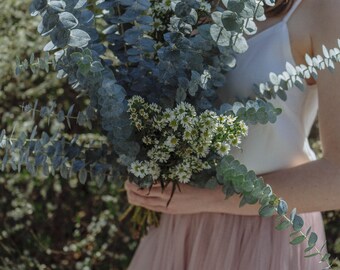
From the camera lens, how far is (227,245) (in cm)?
184

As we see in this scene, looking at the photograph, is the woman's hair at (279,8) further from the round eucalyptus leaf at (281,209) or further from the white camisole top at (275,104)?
the round eucalyptus leaf at (281,209)

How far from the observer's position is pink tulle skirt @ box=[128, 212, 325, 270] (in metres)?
1.80

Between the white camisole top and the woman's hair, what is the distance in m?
0.02

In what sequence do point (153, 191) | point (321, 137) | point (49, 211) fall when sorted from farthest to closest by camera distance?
point (49, 211) → point (153, 191) → point (321, 137)

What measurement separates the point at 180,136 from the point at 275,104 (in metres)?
0.31

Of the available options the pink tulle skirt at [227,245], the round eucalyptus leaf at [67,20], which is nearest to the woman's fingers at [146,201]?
the pink tulle skirt at [227,245]

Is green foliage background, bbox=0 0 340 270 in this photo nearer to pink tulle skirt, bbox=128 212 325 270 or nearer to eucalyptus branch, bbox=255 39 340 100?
pink tulle skirt, bbox=128 212 325 270

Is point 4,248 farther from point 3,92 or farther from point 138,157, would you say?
point 138,157

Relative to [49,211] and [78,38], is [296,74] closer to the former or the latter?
[78,38]

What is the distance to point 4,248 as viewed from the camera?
10.1ft

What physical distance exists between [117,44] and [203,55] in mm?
215

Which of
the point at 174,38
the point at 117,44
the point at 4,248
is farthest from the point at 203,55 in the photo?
the point at 4,248

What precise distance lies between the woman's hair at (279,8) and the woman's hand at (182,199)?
41cm

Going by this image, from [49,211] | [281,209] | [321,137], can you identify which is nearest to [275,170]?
[321,137]
